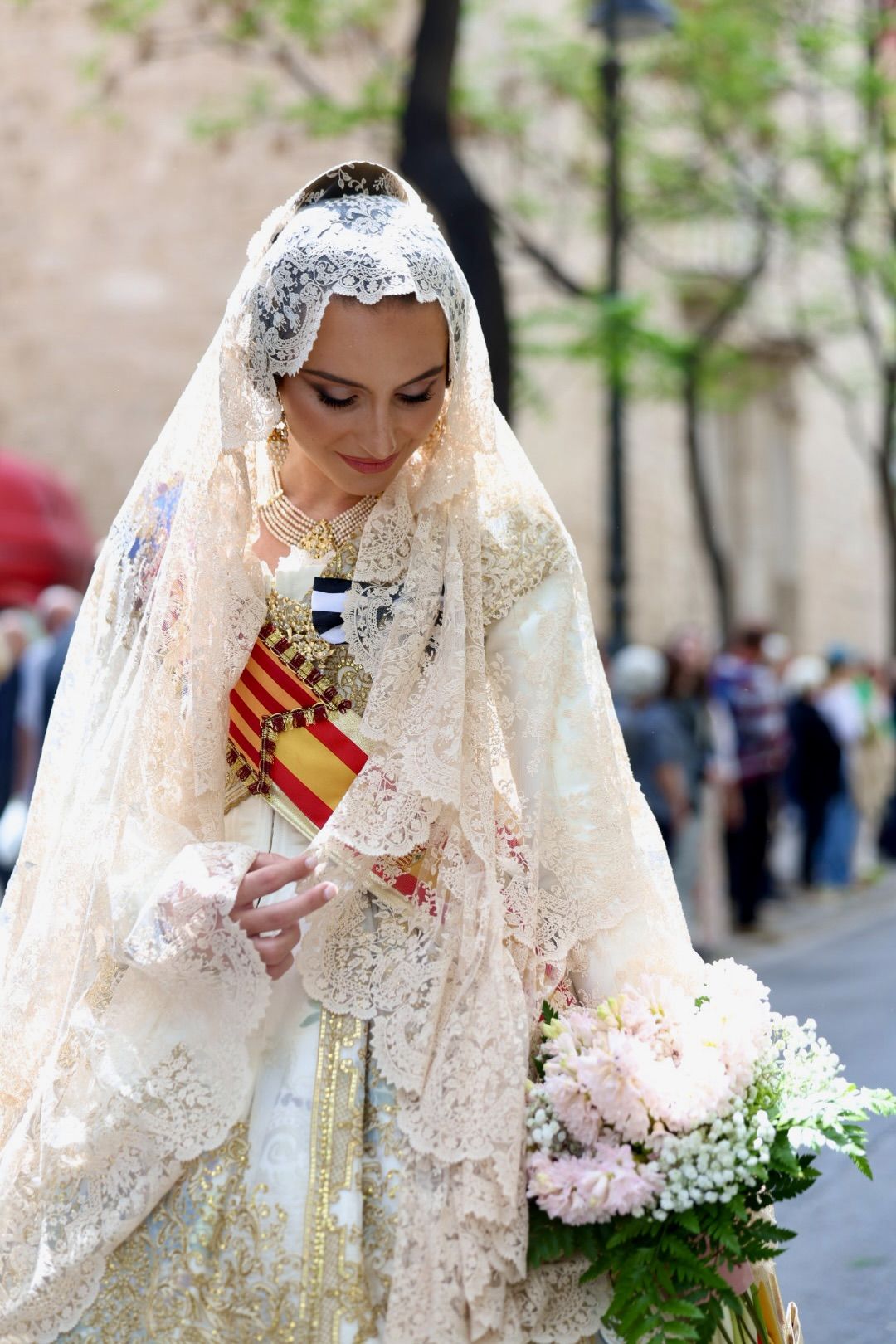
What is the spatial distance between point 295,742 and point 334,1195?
628 mm

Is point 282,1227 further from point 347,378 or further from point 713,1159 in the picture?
point 347,378

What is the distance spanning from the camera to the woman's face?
2.59m

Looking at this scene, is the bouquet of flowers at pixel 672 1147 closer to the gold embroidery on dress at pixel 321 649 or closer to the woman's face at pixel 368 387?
the gold embroidery on dress at pixel 321 649

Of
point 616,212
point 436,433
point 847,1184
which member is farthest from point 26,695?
point 436,433

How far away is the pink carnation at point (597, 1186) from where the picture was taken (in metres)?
2.31

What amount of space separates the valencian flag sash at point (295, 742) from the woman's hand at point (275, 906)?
16 cm

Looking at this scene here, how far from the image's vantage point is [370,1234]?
7.82ft

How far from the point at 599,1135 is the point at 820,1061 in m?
0.37

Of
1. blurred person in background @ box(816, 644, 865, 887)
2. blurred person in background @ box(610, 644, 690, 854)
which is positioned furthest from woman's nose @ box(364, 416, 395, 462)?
blurred person in background @ box(816, 644, 865, 887)

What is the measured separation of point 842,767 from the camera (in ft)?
48.5

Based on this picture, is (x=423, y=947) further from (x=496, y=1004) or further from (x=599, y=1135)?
(x=599, y=1135)

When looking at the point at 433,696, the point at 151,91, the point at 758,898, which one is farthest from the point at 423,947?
the point at 151,91

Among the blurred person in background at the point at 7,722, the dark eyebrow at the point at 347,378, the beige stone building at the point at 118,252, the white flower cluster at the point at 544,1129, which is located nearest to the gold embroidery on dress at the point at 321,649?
the dark eyebrow at the point at 347,378

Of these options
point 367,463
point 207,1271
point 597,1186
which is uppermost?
point 367,463
